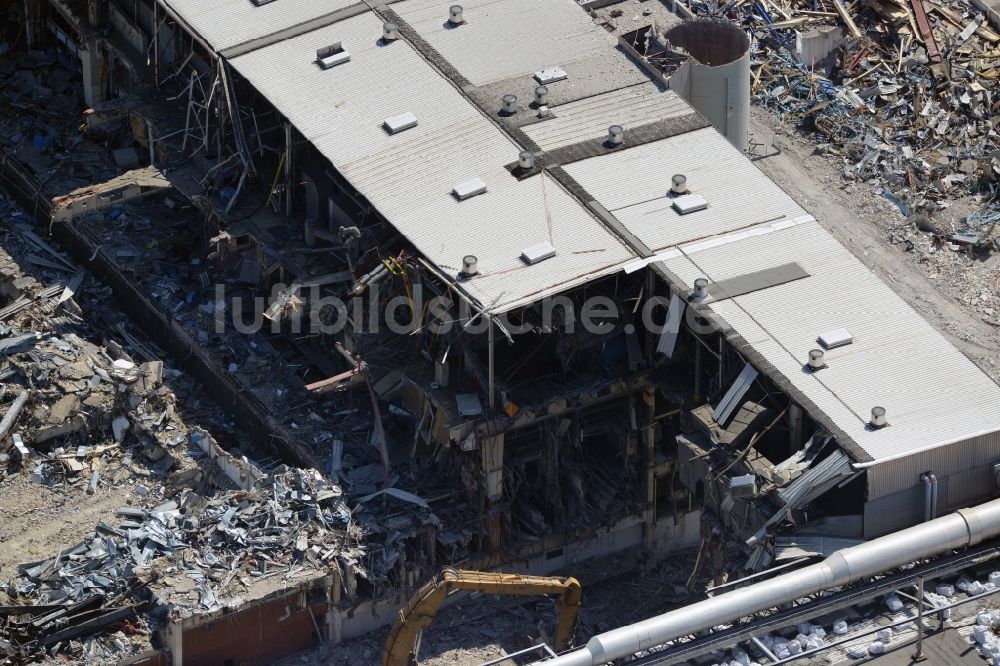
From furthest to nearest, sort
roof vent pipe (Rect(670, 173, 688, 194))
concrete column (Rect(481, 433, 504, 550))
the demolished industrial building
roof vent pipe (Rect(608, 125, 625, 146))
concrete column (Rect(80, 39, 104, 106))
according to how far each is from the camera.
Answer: concrete column (Rect(80, 39, 104, 106)), roof vent pipe (Rect(608, 125, 625, 146)), roof vent pipe (Rect(670, 173, 688, 194)), concrete column (Rect(481, 433, 504, 550)), the demolished industrial building

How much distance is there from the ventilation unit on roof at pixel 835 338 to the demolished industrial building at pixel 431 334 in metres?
0.10

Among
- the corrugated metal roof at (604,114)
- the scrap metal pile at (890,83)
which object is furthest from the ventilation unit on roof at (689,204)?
the scrap metal pile at (890,83)

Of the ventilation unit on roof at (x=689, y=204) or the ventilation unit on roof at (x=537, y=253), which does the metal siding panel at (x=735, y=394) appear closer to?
the ventilation unit on roof at (x=689, y=204)

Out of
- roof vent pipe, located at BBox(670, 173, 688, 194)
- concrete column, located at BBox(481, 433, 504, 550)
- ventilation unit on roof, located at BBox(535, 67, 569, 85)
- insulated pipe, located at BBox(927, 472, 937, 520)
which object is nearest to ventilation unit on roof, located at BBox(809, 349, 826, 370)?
insulated pipe, located at BBox(927, 472, 937, 520)

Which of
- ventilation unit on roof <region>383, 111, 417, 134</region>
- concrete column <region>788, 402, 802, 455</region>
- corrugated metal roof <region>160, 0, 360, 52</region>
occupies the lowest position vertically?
concrete column <region>788, 402, 802, 455</region>

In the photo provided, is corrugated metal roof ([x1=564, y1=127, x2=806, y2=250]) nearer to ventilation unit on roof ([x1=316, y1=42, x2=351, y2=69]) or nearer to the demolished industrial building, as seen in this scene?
the demolished industrial building

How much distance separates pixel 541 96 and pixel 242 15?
1251 cm

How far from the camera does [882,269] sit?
311ft

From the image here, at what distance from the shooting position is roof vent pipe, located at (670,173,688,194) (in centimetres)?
8444

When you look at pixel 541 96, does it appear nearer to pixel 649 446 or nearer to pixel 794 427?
pixel 649 446

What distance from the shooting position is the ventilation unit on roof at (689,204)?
8400cm

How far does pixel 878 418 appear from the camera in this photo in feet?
251

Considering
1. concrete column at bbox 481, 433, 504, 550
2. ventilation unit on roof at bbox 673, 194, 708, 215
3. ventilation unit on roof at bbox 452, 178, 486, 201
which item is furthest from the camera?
ventilation unit on roof at bbox 452, 178, 486, 201

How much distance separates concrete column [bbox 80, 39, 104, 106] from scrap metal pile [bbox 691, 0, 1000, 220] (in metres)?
24.3
